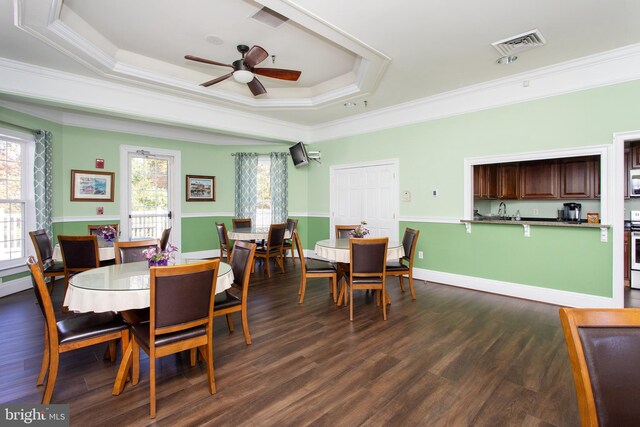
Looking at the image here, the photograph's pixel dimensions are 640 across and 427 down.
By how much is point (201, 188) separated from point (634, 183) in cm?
795

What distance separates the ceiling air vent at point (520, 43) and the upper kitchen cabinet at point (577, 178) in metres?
3.10

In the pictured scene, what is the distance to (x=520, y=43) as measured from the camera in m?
3.34

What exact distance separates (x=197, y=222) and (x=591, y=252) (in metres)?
6.92

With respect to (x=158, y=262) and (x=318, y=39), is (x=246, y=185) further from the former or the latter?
(x=158, y=262)

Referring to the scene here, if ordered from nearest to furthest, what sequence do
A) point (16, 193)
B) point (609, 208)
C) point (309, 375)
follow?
point (309, 375) → point (609, 208) → point (16, 193)

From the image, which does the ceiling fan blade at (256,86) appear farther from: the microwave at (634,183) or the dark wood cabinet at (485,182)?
the microwave at (634,183)

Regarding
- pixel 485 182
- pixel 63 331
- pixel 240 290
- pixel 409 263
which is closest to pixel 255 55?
pixel 240 290

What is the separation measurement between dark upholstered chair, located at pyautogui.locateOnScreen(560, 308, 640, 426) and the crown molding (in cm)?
393

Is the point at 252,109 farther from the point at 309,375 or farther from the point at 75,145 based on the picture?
the point at 309,375

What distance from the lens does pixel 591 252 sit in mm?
3727

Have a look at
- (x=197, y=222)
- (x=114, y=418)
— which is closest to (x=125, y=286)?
(x=114, y=418)

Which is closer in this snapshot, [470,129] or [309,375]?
[309,375]

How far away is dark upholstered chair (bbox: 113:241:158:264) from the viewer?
10.6 feet

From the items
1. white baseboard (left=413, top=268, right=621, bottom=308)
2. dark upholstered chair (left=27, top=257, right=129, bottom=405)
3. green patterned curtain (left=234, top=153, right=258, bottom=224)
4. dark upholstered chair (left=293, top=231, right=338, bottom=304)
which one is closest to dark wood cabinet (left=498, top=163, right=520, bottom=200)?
white baseboard (left=413, top=268, right=621, bottom=308)
